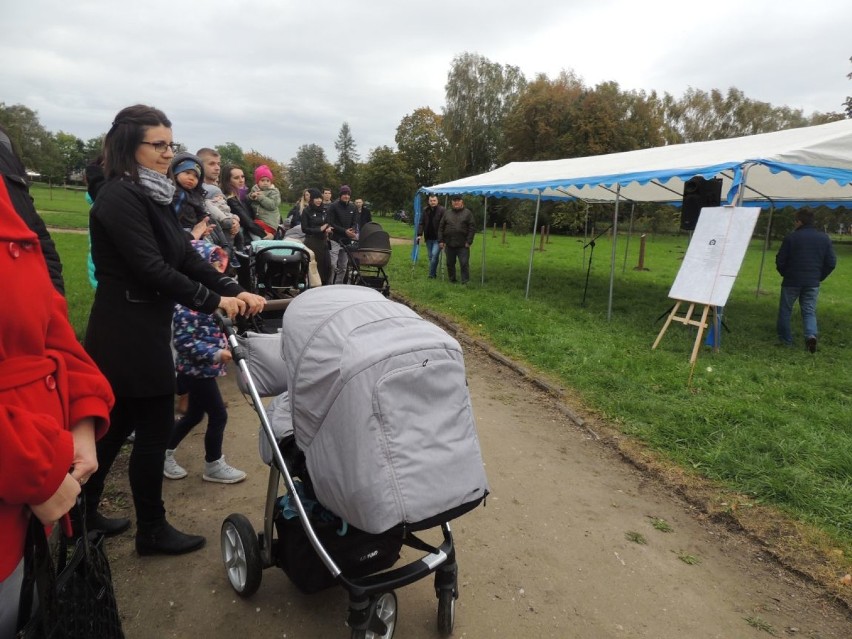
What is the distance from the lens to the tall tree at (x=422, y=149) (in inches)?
2231

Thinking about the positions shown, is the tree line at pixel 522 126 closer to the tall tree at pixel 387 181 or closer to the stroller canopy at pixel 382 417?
the tall tree at pixel 387 181

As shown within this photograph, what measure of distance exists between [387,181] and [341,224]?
44.1 m

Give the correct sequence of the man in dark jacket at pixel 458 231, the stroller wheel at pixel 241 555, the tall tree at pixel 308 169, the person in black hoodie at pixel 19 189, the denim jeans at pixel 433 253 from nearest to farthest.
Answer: the person in black hoodie at pixel 19 189 → the stroller wheel at pixel 241 555 → the man in dark jacket at pixel 458 231 → the denim jeans at pixel 433 253 → the tall tree at pixel 308 169

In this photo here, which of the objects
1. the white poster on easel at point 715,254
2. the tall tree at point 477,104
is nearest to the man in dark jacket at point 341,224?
the white poster on easel at point 715,254

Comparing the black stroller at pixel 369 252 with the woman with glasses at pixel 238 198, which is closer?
the woman with glasses at pixel 238 198

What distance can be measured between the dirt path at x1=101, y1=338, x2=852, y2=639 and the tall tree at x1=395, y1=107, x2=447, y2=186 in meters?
53.6

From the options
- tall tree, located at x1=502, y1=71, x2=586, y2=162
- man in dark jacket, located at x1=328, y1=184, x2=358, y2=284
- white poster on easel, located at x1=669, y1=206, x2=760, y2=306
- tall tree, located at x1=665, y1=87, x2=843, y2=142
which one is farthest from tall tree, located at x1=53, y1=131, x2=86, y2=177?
white poster on easel, located at x1=669, y1=206, x2=760, y2=306

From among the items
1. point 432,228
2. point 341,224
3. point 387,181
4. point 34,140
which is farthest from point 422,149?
point 341,224

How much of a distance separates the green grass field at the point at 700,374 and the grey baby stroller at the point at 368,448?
2.76 metres

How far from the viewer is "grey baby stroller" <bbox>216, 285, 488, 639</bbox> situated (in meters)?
1.86

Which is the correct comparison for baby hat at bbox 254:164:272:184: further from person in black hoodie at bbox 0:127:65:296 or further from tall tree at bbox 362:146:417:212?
tall tree at bbox 362:146:417:212

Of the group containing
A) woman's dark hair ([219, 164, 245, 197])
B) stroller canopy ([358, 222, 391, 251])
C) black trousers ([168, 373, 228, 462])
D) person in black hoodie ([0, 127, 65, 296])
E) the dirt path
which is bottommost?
the dirt path

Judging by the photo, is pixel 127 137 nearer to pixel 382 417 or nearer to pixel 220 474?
pixel 382 417

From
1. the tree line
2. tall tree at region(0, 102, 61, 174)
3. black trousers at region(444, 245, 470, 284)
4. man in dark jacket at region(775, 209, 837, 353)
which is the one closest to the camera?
man in dark jacket at region(775, 209, 837, 353)
